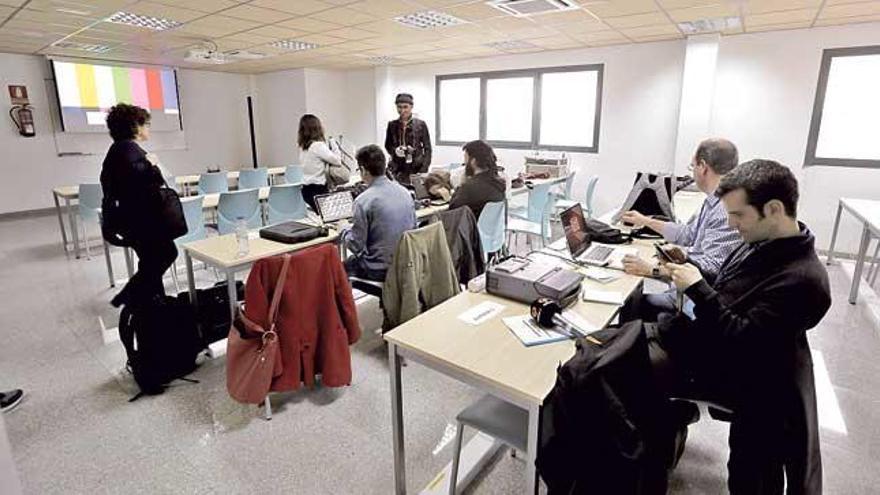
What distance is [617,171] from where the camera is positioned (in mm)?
Answer: 6645

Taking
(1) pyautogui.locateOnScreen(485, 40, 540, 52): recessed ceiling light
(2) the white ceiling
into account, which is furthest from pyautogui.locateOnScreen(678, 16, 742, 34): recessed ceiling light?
(1) pyautogui.locateOnScreen(485, 40, 540, 52): recessed ceiling light

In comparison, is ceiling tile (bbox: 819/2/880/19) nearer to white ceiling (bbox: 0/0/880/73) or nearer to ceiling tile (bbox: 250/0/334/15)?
white ceiling (bbox: 0/0/880/73)

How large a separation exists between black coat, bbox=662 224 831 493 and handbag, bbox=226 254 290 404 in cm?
175

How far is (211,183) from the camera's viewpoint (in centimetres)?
600

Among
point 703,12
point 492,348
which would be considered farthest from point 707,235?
point 703,12

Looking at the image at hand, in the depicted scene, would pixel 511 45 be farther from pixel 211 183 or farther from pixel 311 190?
pixel 211 183

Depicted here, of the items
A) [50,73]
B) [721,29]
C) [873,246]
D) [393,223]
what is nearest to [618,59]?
[721,29]

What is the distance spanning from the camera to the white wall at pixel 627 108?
6.04 metres

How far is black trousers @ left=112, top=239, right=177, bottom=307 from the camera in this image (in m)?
2.77

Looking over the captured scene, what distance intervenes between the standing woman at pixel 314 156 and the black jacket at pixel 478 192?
5.03 feet

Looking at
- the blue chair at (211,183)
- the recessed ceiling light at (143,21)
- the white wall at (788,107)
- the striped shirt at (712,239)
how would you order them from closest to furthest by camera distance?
the striped shirt at (712,239)
the recessed ceiling light at (143,21)
the white wall at (788,107)
the blue chair at (211,183)

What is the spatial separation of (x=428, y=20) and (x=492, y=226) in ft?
8.28

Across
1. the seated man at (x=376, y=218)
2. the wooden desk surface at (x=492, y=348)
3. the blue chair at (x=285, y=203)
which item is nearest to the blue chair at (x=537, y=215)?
the seated man at (x=376, y=218)

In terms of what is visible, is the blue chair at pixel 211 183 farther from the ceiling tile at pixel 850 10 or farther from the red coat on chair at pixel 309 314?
the ceiling tile at pixel 850 10
